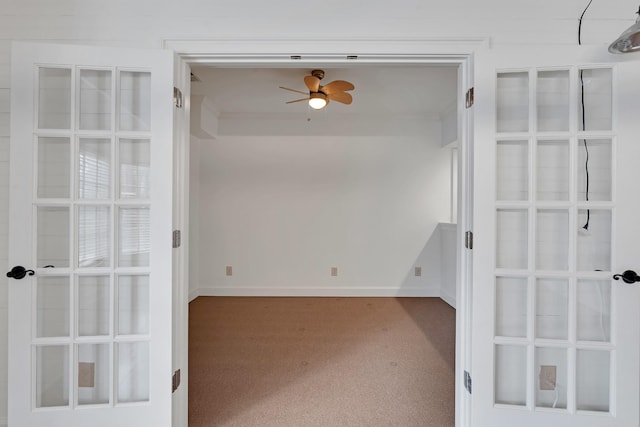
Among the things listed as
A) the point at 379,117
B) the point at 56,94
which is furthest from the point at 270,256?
the point at 56,94

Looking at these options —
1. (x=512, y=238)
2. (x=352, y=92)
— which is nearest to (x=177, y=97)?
(x=512, y=238)

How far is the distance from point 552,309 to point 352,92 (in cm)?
300

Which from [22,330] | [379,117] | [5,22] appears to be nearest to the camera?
[22,330]

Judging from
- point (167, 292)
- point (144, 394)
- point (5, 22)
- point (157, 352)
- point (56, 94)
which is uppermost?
point (5, 22)

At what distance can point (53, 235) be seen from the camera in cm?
152

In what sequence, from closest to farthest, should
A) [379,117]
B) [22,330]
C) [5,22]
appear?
[22,330] < [5,22] < [379,117]

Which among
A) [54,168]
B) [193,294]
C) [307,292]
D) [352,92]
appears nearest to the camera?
[54,168]

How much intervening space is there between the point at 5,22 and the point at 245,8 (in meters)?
1.27

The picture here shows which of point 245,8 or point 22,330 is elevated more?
point 245,8

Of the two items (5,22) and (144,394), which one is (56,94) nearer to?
(5,22)

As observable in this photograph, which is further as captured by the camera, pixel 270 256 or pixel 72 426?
pixel 270 256

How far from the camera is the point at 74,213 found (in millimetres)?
1507

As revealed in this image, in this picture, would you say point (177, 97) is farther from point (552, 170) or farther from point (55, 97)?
point (552, 170)

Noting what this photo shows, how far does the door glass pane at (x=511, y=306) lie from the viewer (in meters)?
1.55
